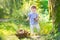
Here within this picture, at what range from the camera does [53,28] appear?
3.86 ft

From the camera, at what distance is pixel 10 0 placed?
118 cm

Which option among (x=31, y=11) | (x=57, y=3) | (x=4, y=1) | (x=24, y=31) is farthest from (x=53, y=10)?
(x=4, y=1)

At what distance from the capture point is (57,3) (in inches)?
46.3

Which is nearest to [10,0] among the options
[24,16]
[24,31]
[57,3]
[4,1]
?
[4,1]

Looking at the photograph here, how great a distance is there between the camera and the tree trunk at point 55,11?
117cm

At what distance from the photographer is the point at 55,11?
3.85 ft

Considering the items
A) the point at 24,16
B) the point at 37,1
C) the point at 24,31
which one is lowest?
the point at 24,31

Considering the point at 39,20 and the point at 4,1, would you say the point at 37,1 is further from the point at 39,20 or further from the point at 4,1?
the point at 4,1

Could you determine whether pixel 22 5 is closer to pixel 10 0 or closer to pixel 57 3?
pixel 10 0

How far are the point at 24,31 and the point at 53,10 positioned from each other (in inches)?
11.4

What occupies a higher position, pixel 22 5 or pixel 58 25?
pixel 22 5

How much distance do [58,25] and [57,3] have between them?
0.59 feet

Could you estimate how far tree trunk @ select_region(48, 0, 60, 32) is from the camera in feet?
3.84

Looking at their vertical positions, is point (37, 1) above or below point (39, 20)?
above
